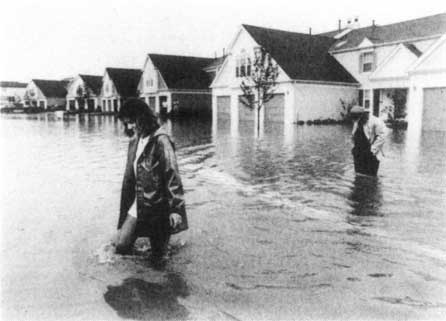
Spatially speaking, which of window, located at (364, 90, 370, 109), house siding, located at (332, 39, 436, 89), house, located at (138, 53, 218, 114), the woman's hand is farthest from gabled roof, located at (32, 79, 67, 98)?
the woman's hand

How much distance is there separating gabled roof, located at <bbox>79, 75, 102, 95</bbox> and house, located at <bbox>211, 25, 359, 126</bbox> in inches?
1337

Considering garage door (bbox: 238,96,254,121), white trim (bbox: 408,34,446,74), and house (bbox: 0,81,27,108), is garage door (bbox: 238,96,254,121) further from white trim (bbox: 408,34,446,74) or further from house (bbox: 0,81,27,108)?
house (bbox: 0,81,27,108)

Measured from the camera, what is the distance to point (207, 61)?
172 feet

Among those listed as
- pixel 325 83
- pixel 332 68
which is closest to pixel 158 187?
pixel 325 83

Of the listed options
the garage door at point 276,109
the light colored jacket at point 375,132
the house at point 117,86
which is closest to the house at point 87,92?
the house at point 117,86

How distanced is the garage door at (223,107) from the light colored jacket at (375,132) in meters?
27.7

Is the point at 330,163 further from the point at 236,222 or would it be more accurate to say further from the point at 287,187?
the point at 236,222

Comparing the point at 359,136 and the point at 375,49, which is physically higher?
the point at 375,49

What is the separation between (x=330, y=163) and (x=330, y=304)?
26.7ft

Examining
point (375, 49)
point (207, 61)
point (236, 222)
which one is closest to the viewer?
point (236, 222)

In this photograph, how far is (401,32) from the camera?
3103cm

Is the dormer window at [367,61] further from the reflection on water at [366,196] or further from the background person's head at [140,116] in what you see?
the background person's head at [140,116]

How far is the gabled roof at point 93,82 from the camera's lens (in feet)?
217

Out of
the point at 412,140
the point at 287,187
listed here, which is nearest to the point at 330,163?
the point at 287,187
